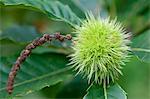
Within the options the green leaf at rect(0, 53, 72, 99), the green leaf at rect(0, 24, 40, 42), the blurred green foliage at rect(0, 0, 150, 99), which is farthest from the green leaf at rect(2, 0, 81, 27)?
the green leaf at rect(0, 24, 40, 42)

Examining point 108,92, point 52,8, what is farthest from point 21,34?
point 108,92

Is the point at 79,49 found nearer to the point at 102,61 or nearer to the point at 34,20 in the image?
the point at 102,61

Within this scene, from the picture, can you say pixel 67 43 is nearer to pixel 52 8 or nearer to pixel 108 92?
pixel 52 8

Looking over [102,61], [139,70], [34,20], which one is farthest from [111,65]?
[34,20]

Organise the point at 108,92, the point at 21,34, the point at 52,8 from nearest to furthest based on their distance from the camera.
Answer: the point at 108,92, the point at 52,8, the point at 21,34

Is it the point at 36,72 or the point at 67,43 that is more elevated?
the point at 67,43

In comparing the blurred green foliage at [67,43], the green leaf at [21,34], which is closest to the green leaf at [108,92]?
the blurred green foliage at [67,43]
